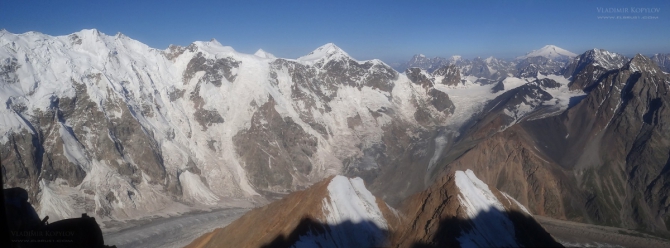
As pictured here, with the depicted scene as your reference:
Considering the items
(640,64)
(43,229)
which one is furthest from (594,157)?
(43,229)

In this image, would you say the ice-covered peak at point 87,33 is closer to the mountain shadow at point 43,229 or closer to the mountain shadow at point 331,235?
the mountain shadow at point 331,235

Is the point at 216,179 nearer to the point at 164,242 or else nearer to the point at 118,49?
the point at 164,242

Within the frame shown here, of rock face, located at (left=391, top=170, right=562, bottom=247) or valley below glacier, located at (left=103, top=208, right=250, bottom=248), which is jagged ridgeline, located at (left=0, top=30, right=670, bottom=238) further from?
rock face, located at (left=391, top=170, right=562, bottom=247)

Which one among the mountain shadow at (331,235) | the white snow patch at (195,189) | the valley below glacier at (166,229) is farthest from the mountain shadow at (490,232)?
the white snow patch at (195,189)

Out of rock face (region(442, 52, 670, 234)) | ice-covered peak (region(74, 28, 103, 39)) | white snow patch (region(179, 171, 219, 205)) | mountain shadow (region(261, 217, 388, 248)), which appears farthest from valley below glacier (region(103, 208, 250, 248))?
ice-covered peak (region(74, 28, 103, 39))

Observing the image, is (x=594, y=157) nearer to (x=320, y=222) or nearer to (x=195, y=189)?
(x=320, y=222)

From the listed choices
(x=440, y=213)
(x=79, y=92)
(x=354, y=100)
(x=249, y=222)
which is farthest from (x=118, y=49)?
(x=440, y=213)
